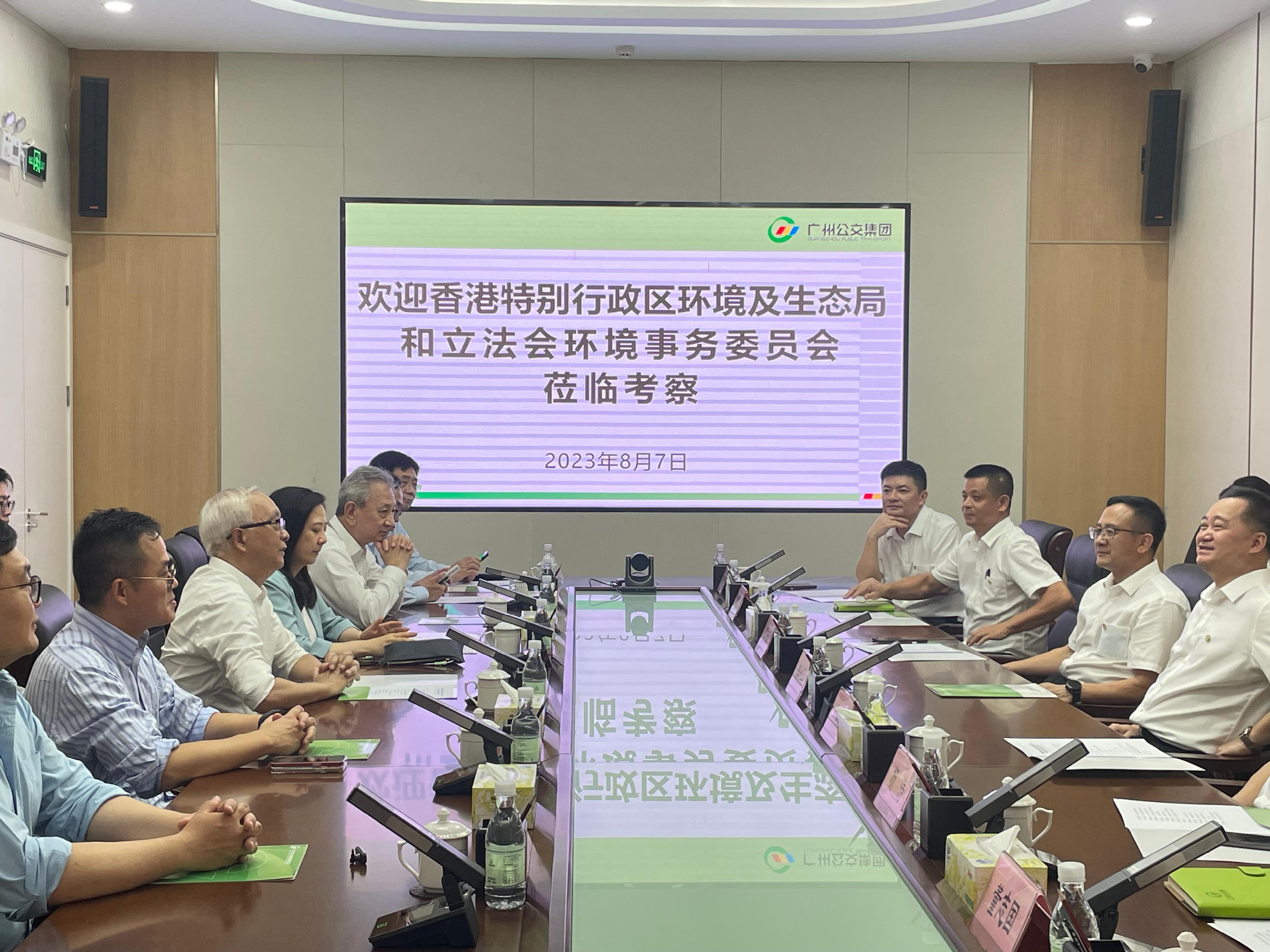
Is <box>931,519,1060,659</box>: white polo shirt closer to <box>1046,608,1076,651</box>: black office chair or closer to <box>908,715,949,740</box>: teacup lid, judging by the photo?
<box>1046,608,1076,651</box>: black office chair

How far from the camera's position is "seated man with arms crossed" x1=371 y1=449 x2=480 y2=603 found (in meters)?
4.91

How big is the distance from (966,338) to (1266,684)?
383 cm

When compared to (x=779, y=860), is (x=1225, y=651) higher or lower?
higher

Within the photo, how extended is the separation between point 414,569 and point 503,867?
408 cm

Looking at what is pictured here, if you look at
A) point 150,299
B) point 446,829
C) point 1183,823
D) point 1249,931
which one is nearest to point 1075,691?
point 1183,823

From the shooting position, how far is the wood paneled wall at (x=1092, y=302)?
21.3 ft

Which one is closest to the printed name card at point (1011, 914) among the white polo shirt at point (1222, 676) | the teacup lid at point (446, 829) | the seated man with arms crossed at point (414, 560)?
the teacup lid at point (446, 829)

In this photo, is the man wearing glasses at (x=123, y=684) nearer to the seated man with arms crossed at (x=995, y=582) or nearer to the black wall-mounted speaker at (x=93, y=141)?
the seated man with arms crossed at (x=995, y=582)

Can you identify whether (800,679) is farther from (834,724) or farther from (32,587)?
(32,587)

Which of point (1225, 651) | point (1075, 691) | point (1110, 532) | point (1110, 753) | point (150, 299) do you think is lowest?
point (1075, 691)

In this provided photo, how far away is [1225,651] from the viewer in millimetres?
3023

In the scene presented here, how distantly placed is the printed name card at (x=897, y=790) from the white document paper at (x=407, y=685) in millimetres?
1195

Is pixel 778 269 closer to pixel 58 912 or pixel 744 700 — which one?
pixel 744 700

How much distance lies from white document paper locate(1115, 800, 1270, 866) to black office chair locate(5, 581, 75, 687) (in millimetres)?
2229
